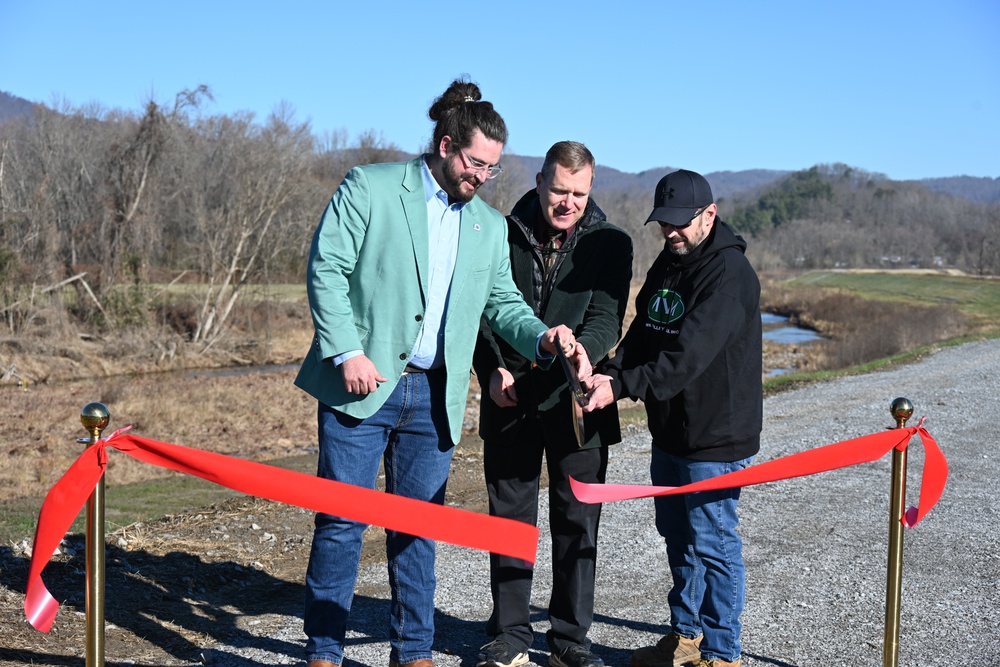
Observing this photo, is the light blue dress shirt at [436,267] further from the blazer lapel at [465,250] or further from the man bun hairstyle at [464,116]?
the man bun hairstyle at [464,116]

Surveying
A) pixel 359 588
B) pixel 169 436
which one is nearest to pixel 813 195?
pixel 169 436

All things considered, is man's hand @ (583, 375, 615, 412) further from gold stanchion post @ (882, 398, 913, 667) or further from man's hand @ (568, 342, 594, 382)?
gold stanchion post @ (882, 398, 913, 667)

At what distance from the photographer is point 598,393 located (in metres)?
3.81

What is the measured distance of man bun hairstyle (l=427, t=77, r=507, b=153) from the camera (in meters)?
3.56

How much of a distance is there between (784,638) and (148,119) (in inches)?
1084

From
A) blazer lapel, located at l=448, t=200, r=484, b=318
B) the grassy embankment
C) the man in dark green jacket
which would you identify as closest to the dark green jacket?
the man in dark green jacket

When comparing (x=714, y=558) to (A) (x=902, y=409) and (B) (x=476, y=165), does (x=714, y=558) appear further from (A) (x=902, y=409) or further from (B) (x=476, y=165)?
(B) (x=476, y=165)

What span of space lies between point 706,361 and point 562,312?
690 mm

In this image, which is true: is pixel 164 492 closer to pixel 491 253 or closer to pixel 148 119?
pixel 491 253

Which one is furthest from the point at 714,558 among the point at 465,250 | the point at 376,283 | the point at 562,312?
the point at 376,283

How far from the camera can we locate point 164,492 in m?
9.73

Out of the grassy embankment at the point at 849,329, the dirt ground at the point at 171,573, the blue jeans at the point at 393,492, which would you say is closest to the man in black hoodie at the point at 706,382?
the blue jeans at the point at 393,492

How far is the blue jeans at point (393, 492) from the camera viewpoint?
3572mm

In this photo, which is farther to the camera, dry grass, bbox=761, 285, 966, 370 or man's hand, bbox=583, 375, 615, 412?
dry grass, bbox=761, 285, 966, 370
